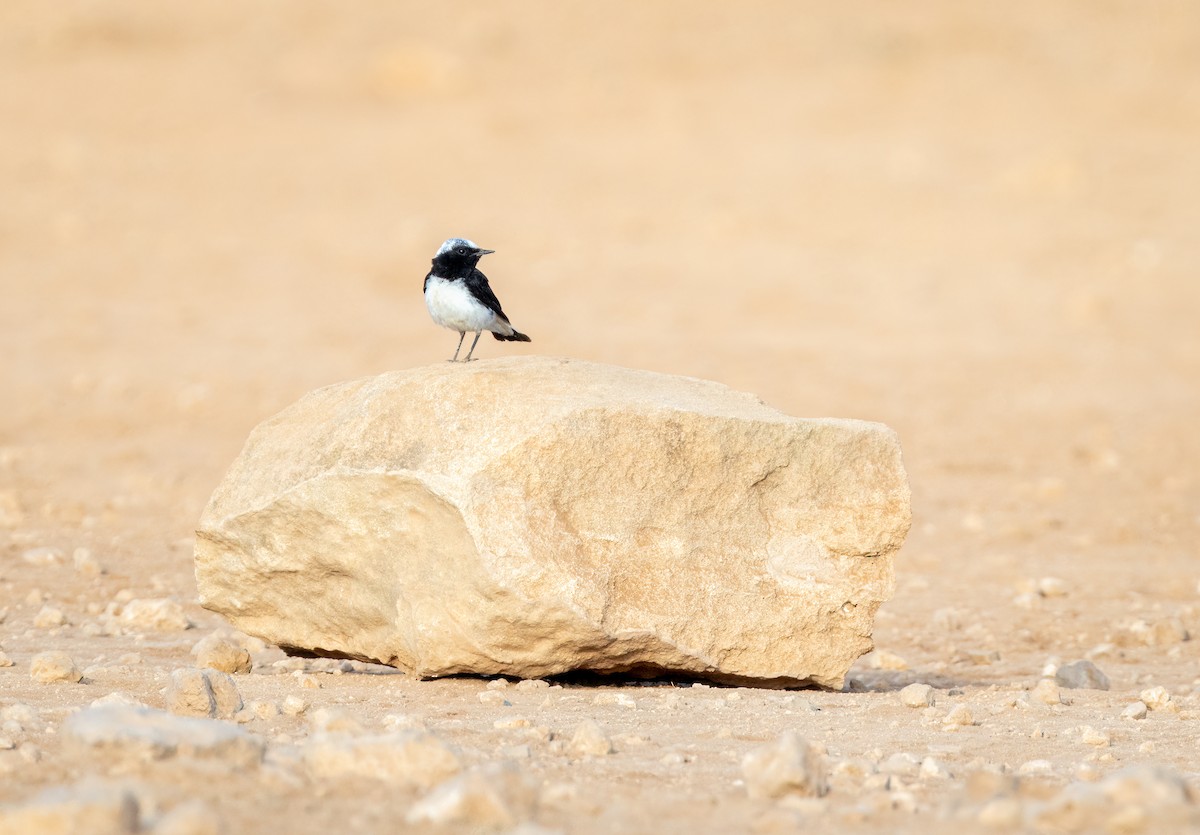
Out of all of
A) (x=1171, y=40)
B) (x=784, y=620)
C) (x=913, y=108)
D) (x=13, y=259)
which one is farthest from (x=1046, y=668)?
(x=1171, y=40)

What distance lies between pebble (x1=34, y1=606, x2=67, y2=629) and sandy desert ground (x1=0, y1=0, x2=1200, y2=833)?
0.14 metres

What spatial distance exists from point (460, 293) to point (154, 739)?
3166mm

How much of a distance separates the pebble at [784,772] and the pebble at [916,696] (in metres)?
1.73

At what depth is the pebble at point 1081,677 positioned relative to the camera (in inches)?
277

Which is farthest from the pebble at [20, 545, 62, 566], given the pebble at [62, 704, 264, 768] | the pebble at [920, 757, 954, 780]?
the pebble at [920, 757, 954, 780]

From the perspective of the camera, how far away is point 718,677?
632 centimetres

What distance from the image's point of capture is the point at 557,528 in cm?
585

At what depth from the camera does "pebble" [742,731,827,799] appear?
4.32 m

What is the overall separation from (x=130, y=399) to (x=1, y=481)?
97.7 inches

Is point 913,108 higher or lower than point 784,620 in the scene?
higher

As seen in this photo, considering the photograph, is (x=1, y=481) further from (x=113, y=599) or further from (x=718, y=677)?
(x=718, y=677)

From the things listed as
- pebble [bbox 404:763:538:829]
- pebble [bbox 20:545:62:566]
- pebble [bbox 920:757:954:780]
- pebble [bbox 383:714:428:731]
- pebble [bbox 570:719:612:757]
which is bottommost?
pebble [bbox 404:763:538:829]

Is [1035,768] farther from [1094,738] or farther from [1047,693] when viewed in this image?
[1047,693]

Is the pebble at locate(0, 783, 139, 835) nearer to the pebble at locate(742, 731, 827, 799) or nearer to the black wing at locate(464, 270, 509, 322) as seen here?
the pebble at locate(742, 731, 827, 799)
